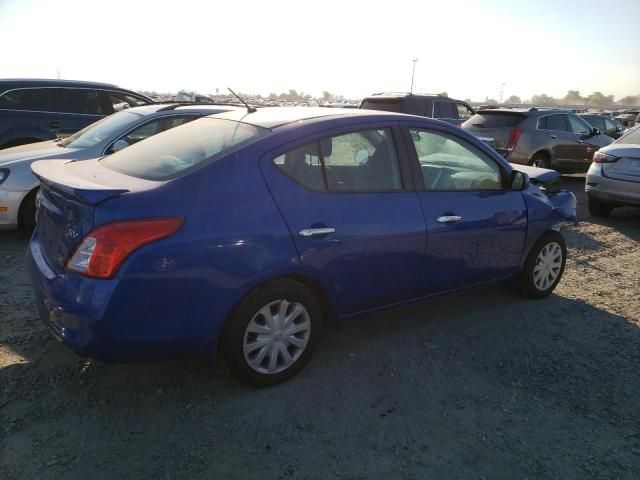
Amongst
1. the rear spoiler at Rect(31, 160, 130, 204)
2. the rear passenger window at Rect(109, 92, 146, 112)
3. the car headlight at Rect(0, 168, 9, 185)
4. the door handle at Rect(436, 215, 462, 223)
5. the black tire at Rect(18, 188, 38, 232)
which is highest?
the rear passenger window at Rect(109, 92, 146, 112)

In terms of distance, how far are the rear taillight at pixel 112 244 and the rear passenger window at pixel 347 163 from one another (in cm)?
84

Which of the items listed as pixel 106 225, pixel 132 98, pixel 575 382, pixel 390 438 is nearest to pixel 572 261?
pixel 575 382

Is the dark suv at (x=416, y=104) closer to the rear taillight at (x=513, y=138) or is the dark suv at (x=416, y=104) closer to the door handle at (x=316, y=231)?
the rear taillight at (x=513, y=138)

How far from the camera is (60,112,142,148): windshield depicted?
582cm

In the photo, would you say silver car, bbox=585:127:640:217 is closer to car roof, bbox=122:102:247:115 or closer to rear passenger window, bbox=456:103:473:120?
car roof, bbox=122:102:247:115

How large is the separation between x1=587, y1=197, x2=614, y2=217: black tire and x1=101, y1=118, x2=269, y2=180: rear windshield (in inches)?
266

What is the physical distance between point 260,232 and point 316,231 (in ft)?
1.17

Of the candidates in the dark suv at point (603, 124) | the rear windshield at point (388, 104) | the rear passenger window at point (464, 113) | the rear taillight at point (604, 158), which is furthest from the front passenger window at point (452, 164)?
the dark suv at point (603, 124)

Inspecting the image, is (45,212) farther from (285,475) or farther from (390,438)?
(390,438)

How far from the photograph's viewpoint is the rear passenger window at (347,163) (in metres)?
3.03

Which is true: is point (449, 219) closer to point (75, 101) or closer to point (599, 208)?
point (599, 208)

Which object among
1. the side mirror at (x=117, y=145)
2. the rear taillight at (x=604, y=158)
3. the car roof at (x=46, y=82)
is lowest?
the rear taillight at (x=604, y=158)

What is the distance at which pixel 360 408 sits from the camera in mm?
2951

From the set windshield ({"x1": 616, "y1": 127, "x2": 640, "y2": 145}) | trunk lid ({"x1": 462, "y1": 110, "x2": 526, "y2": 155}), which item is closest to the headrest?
windshield ({"x1": 616, "y1": 127, "x2": 640, "y2": 145})
